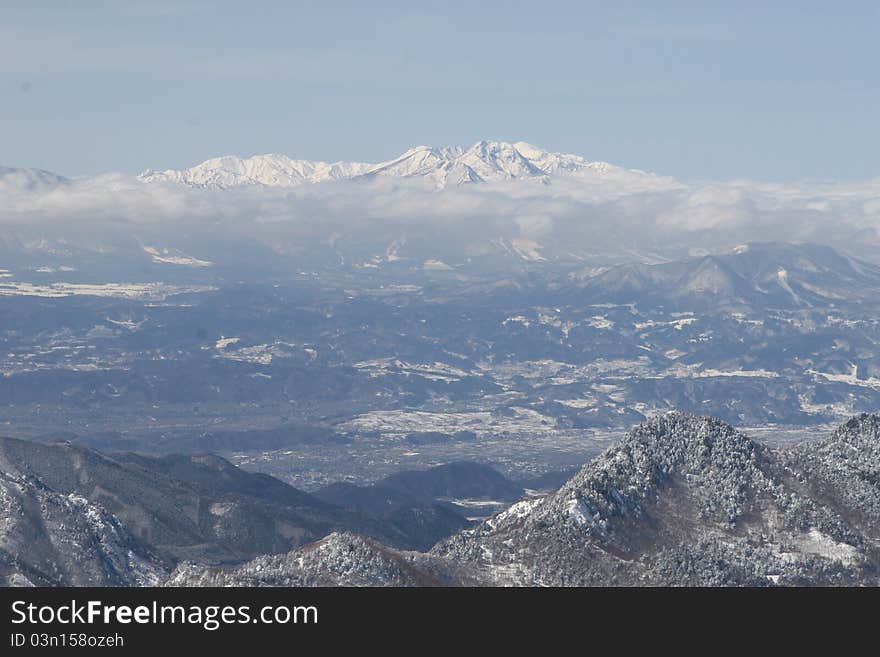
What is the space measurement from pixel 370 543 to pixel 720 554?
48437 mm

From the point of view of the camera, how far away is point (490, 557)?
639 ft

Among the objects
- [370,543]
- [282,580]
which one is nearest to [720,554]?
[370,543]

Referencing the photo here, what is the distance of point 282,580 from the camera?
529 ft
